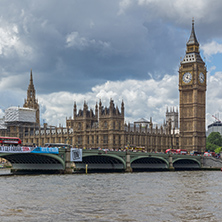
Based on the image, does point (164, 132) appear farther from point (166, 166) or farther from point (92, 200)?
point (92, 200)

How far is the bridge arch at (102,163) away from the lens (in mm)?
98375

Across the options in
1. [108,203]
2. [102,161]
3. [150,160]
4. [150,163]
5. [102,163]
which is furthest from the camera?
[150,163]

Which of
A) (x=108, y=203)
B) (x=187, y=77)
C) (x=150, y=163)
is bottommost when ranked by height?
(x=108, y=203)

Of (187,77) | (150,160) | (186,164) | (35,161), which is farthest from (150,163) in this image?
(187,77)

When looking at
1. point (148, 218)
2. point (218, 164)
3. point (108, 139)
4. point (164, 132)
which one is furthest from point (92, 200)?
point (164, 132)

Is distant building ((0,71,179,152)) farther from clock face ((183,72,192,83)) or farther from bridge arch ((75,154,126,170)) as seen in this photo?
bridge arch ((75,154,126,170))

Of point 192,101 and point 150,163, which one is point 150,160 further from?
point 192,101

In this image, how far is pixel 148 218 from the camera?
37812 millimetres

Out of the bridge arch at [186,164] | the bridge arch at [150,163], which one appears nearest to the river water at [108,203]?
the bridge arch at [150,163]

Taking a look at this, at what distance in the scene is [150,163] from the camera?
115062 mm

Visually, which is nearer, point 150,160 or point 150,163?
point 150,160

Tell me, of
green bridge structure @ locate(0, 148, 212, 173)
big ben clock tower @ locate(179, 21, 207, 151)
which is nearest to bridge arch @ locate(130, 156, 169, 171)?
green bridge structure @ locate(0, 148, 212, 173)

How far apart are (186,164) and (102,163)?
3277 cm

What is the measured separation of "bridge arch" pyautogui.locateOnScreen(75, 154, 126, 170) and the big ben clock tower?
7261 cm
